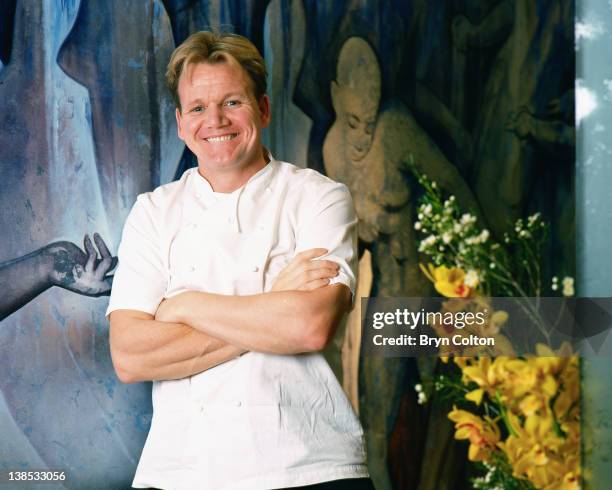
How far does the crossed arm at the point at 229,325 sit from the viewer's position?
1.06 meters

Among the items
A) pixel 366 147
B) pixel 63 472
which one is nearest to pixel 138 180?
pixel 366 147

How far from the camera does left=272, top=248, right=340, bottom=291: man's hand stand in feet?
3.50

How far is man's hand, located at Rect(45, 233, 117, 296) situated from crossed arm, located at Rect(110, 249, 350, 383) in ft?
1.39

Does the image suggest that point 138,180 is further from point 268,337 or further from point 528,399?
point 528,399

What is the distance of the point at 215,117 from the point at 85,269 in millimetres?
507

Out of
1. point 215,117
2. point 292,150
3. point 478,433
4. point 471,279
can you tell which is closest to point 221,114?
point 215,117

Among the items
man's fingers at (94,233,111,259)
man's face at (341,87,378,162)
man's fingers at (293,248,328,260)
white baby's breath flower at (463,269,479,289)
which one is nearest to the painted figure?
man's face at (341,87,378,162)

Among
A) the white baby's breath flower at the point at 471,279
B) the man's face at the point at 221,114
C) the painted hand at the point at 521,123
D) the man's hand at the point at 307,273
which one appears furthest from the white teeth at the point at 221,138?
the painted hand at the point at 521,123

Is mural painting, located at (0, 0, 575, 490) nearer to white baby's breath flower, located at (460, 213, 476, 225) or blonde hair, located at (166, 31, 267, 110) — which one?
white baby's breath flower, located at (460, 213, 476, 225)

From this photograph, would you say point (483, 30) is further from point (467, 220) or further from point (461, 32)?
point (467, 220)

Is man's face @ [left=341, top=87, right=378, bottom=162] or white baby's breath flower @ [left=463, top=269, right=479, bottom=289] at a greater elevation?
man's face @ [left=341, top=87, right=378, bottom=162]

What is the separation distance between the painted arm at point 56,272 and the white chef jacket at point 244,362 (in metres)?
0.39

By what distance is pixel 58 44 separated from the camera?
1.56 metres

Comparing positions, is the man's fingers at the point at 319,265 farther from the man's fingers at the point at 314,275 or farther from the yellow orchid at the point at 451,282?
the yellow orchid at the point at 451,282
